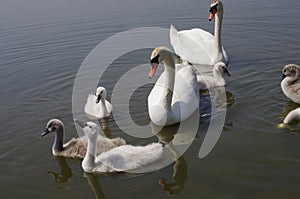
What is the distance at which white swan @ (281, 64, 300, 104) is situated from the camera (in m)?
7.39

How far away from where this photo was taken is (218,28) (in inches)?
423

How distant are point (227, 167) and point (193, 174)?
19.3 inches

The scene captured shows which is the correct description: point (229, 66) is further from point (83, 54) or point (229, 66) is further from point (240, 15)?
point (240, 15)

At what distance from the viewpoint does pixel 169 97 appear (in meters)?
7.27

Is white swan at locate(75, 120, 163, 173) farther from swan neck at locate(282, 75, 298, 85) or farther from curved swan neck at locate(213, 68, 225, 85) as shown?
curved swan neck at locate(213, 68, 225, 85)

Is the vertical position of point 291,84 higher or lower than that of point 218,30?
lower

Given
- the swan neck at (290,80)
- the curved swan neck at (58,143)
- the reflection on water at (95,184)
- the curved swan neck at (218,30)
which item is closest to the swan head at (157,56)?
the curved swan neck at (58,143)

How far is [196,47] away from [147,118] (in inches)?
157

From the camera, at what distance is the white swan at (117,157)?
19.1 ft

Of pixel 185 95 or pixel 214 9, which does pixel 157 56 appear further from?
pixel 214 9

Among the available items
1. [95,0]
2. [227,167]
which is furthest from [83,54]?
[95,0]

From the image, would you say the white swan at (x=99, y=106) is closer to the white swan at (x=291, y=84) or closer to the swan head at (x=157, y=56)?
the swan head at (x=157, y=56)

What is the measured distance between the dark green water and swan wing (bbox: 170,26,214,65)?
82 cm

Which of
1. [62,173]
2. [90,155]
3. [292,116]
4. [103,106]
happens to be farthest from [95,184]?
[292,116]
